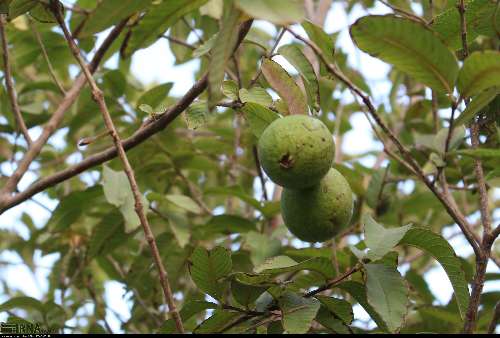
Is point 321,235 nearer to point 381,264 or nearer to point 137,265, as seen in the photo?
point 381,264

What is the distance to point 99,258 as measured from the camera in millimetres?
2125

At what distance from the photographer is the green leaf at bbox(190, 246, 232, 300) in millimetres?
1126

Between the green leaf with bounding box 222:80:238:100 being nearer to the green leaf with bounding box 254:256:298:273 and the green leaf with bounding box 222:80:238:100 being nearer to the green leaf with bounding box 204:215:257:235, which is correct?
the green leaf with bounding box 254:256:298:273

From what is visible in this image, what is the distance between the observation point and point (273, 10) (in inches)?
31.2

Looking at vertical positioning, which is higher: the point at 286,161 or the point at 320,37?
the point at 320,37

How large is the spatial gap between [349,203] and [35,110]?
1255 millimetres

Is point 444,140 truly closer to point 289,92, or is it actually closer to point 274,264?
point 289,92

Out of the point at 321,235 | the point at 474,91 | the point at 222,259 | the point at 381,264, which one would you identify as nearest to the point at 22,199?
the point at 222,259

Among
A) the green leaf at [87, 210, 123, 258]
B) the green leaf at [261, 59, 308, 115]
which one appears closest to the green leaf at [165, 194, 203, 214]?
the green leaf at [87, 210, 123, 258]

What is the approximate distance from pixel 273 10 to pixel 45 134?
1.01 m

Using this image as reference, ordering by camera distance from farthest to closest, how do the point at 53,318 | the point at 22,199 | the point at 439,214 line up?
the point at 439,214 → the point at 53,318 → the point at 22,199

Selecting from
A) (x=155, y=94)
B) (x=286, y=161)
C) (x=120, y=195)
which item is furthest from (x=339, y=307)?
(x=155, y=94)

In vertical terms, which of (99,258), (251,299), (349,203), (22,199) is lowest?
(251,299)

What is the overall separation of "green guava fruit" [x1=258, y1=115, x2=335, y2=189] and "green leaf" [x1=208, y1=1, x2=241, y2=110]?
0.20 metres
